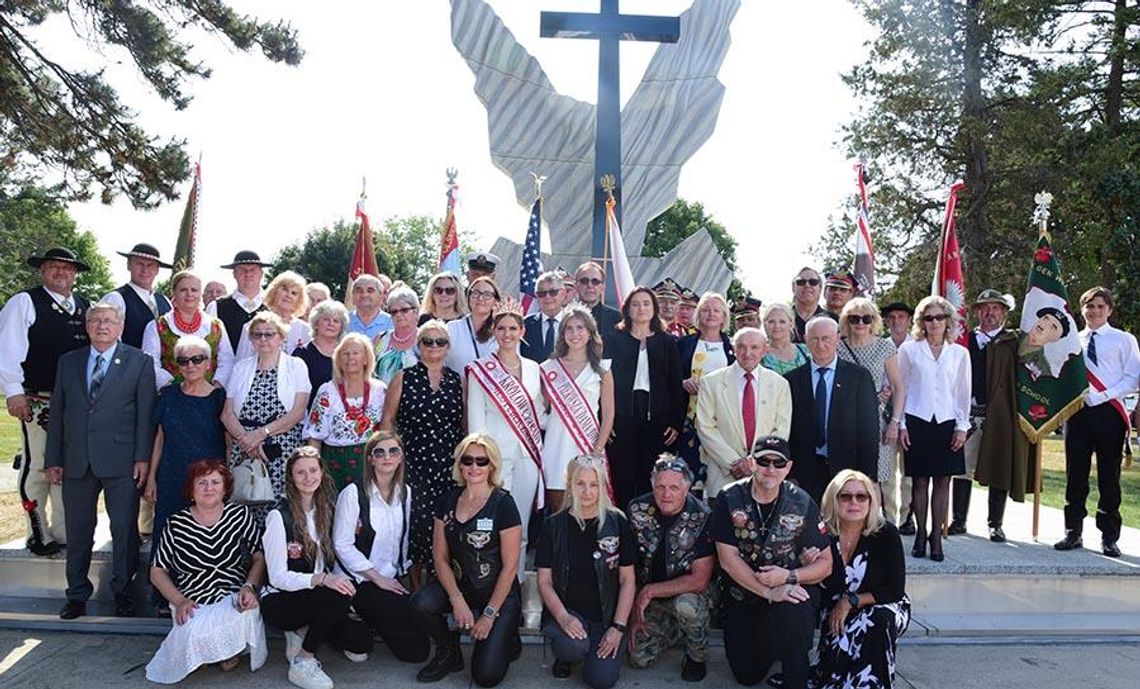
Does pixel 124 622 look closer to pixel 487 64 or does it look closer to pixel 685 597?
pixel 685 597

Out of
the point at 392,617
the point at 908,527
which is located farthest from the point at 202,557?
the point at 908,527

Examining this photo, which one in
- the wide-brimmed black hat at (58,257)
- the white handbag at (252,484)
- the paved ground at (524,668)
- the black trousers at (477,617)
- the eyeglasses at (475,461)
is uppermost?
the wide-brimmed black hat at (58,257)

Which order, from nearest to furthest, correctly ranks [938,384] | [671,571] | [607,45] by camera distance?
[671,571]
[938,384]
[607,45]

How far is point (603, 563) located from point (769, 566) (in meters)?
0.77

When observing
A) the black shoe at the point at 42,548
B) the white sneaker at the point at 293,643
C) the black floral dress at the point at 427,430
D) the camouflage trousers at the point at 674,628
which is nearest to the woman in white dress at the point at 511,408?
the black floral dress at the point at 427,430

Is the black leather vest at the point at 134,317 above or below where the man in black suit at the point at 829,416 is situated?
above

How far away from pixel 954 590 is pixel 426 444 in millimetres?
3261

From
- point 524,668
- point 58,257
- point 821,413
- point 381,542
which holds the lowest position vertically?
point 524,668

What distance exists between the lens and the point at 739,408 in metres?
4.96

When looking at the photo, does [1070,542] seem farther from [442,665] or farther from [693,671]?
[442,665]

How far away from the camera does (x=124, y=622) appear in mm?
4871

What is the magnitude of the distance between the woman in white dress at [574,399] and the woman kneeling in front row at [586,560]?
1.63 ft

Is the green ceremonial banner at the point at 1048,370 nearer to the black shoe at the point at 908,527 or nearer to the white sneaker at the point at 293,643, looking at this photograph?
the black shoe at the point at 908,527

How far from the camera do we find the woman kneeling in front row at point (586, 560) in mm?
4305
